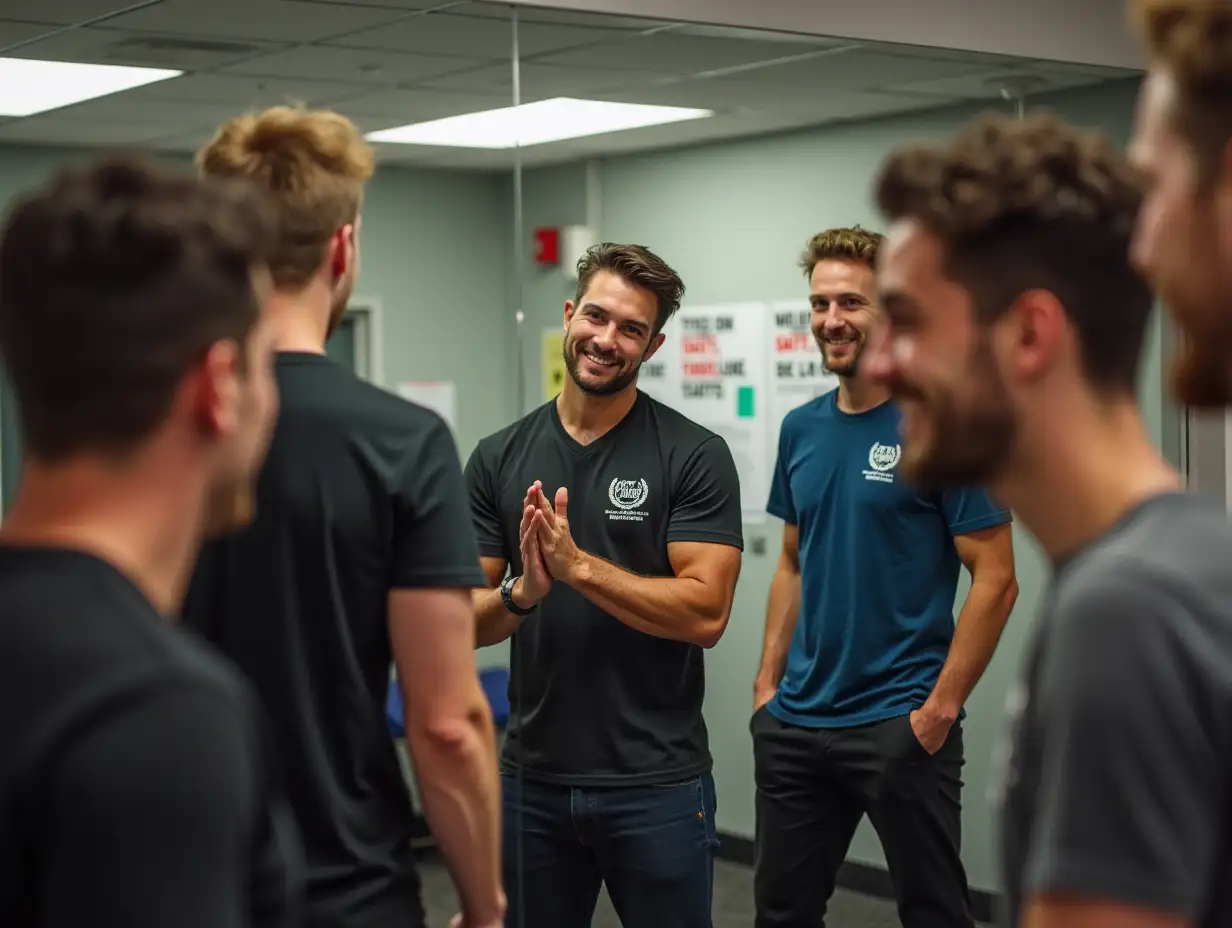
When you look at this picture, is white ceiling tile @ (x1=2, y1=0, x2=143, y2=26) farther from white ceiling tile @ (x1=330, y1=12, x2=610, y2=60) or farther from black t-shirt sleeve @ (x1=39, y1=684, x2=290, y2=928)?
black t-shirt sleeve @ (x1=39, y1=684, x2=290, y2=928)

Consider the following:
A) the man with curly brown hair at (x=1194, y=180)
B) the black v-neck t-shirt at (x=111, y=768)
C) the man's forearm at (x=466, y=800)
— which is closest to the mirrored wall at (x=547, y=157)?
the man's forearm at (x=466, y=800)

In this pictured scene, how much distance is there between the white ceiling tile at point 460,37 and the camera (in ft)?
9.59

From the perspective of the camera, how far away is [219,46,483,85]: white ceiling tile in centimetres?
292

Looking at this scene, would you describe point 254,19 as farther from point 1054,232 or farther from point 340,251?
point 1054,232

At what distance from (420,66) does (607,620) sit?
1070 millimetres

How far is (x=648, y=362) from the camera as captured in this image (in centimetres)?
318

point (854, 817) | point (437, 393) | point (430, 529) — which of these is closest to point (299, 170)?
point (430, 529)

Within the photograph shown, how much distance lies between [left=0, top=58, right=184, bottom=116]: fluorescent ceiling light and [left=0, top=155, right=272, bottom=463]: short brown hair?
73.9 inches

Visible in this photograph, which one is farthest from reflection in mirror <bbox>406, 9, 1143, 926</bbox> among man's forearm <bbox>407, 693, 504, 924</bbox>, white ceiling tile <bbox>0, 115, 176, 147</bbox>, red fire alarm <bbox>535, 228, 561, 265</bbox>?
man's forearm <bbox>407, 693, 504, 924</bbox>

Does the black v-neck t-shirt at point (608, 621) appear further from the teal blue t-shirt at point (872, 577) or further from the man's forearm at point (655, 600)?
the teal blue t-shirt at point (872, 577)

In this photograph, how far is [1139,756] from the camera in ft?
3.25

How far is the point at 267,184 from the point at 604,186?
1518 millimetres

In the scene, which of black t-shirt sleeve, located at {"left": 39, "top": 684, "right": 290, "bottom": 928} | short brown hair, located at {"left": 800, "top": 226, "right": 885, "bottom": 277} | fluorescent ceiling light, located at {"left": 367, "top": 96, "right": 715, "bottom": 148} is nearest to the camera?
black t-shirt sleeve, located at {"left": 39, "top": 684, "right": 290, "bottom": 928}

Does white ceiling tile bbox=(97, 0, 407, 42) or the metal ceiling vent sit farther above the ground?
white ceiling tile bbox=(97, 0, 407, 42)
